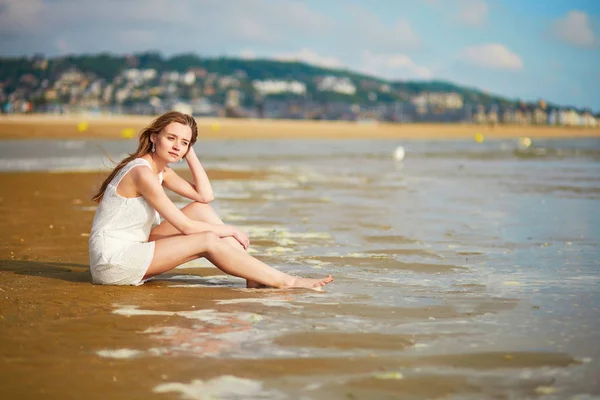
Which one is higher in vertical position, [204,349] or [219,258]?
[219,258]

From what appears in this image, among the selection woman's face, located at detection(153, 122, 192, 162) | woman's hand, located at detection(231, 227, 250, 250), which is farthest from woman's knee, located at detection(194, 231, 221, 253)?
woman's face, located at detection(153, 122, 192, 162)

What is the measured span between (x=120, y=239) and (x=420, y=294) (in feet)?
7.66

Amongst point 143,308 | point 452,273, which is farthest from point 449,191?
point 143,308

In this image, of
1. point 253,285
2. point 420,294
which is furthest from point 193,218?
Result: point 420,294

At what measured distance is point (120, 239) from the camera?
6.31 metres

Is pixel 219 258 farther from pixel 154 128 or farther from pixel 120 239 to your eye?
pixel 154 128

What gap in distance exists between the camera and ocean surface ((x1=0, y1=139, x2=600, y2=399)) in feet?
13.6

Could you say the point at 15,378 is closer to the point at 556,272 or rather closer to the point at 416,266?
the point at 416,266

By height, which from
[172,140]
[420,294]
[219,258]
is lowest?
[420,294]

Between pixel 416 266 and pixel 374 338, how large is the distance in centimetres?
283

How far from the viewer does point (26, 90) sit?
131250 mm

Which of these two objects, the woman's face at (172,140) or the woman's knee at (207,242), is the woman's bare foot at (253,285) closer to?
the woman's knee at (207,242)

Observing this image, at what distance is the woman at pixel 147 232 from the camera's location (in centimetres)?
629

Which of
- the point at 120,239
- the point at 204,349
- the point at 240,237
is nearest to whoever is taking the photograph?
the point at 204,349
